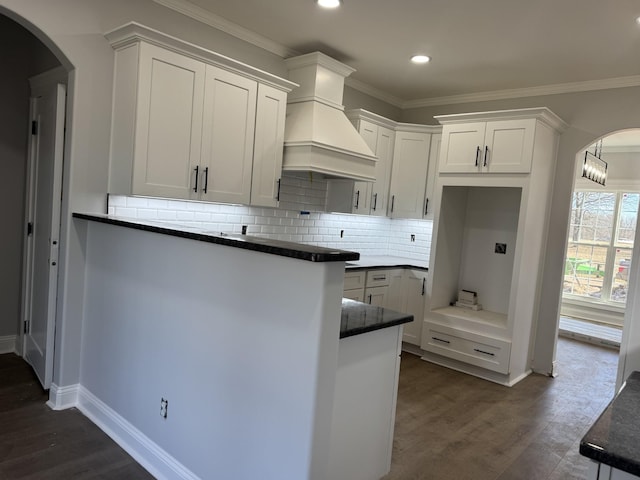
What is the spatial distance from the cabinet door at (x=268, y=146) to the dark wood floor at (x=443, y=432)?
1954 millimetres

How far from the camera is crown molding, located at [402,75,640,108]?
394 centimetres

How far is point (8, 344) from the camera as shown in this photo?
3.72 metres

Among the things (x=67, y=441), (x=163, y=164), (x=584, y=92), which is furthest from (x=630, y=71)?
(x=67, y=441)

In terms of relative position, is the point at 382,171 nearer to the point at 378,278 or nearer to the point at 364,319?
the point at 378,278

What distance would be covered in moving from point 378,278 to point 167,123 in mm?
2531

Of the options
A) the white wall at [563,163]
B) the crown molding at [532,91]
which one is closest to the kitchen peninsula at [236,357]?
the white wall at [563,163]

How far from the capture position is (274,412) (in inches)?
66.9

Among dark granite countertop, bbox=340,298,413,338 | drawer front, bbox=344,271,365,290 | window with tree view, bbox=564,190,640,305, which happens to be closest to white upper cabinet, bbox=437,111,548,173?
drawer front, bbox=344,271,365,290

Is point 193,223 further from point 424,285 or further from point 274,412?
point 424,285

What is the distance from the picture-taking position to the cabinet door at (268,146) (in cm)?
344

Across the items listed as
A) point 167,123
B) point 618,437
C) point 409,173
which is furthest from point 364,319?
point 409,173

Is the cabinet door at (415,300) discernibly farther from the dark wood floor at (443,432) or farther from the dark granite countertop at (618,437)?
the dark granite countertop at (618,437)

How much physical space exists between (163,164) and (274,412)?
185cm

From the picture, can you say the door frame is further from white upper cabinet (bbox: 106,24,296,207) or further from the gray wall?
white upper cabinet (bbox: 106,24,296,207)
